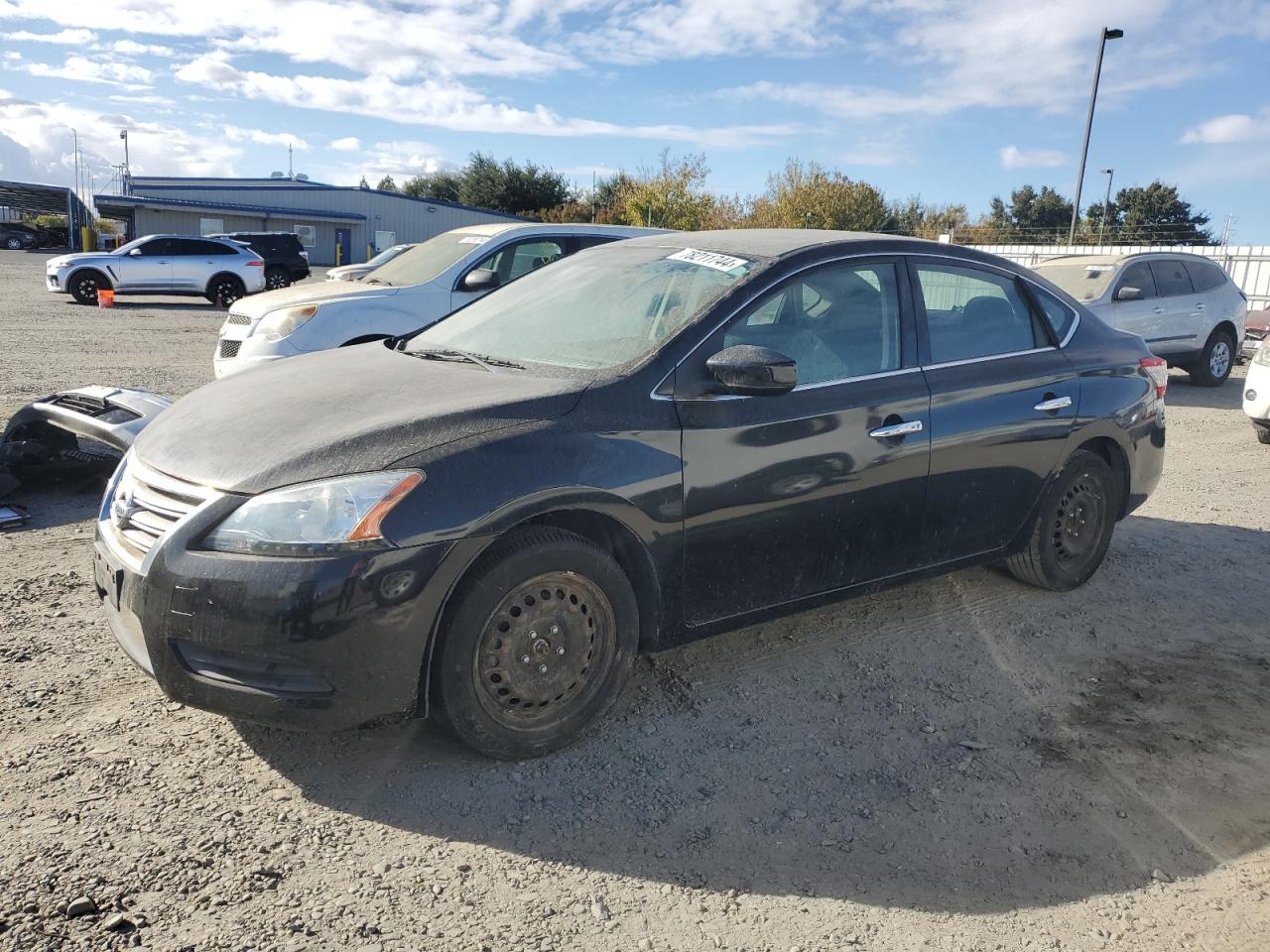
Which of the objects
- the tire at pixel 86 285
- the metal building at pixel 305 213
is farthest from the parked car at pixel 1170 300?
the metal building at pixel 305 213

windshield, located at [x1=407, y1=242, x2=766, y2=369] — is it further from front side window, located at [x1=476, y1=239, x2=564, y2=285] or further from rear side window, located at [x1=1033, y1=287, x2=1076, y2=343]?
front side window, located at [x1=476, y1=239, x2=564, y2=285]

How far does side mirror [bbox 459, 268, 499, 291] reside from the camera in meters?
8.73

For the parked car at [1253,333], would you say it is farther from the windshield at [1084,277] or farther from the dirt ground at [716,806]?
the dirt ground at [716,806]

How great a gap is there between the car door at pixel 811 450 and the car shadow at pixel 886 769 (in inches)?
17.8

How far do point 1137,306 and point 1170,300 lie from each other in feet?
2.05

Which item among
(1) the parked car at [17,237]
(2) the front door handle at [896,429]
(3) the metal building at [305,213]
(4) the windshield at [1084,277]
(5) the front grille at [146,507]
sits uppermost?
(3) the metal building at [305,213]

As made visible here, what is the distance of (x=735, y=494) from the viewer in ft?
11.9

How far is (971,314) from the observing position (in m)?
4.61

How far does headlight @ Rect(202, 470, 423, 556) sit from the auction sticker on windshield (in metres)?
1.66

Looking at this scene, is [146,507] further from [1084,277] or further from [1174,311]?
[1174,311]

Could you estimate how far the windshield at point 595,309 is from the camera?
12.4ft

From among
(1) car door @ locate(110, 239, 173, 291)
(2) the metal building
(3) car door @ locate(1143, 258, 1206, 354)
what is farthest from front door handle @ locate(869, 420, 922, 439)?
(2) the metal building

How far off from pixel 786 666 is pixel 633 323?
1527 mm

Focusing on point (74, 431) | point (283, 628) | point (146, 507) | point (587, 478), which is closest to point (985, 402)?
point (587, 478)
